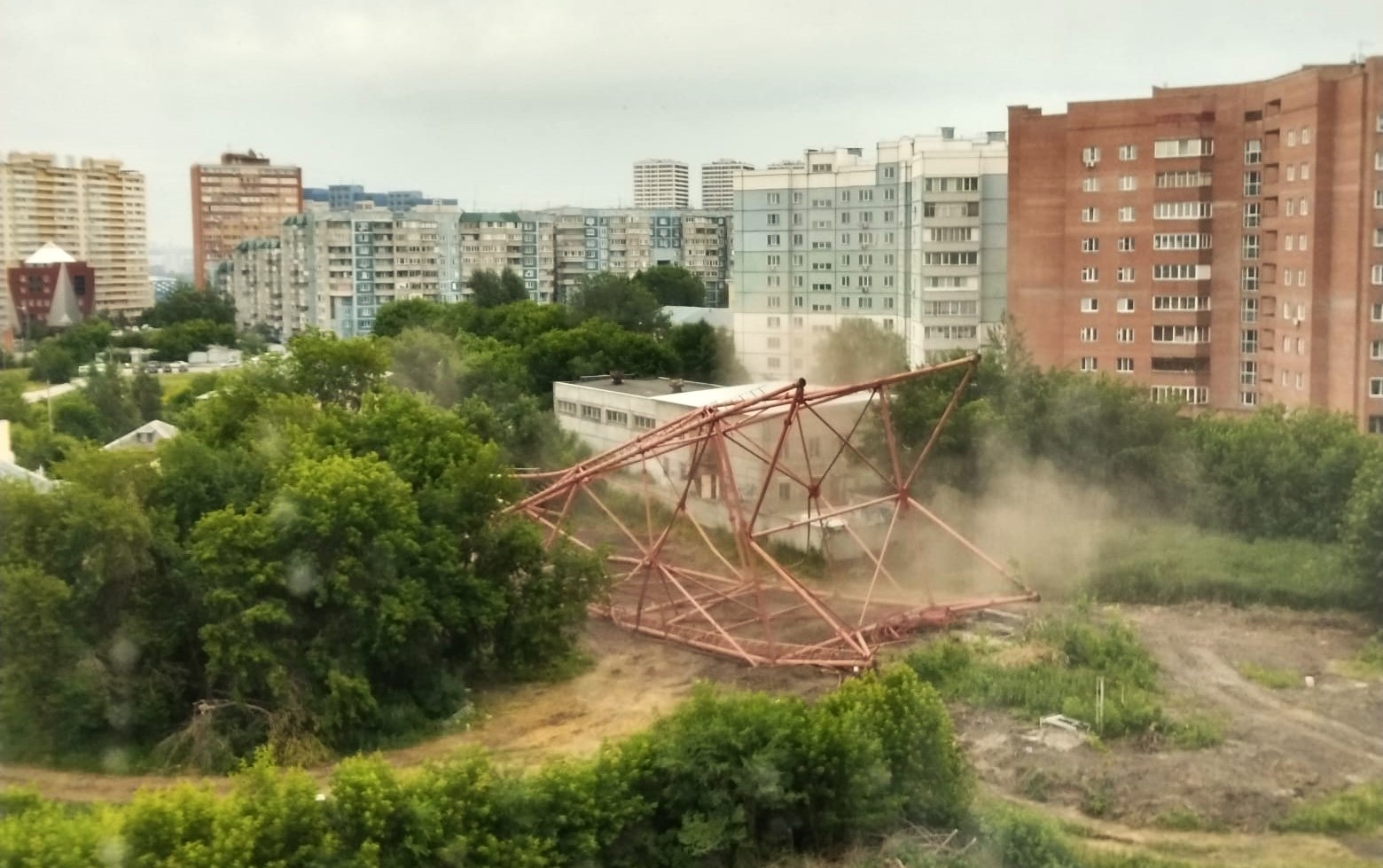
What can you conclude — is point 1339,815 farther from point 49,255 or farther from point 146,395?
point 49,255

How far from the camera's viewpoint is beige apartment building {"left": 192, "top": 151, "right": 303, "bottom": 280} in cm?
1134

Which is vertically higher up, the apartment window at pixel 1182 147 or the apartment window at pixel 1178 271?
the apartment window at pixel 1182 147

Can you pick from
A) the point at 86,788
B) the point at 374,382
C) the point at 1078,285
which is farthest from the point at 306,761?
the point at 1078,285

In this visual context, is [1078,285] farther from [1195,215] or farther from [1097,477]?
[1097,477]

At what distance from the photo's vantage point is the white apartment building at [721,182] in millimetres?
11664

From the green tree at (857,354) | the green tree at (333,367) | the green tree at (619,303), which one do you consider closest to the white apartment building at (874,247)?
the green tree at (857,354)

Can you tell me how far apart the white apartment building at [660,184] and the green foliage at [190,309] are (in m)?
3.49

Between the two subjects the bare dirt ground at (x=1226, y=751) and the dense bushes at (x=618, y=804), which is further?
the bare dirt ground at (x=1226, y=751)

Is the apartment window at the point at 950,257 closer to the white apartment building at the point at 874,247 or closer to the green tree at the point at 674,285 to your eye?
the white apartment building at the point at 874,247

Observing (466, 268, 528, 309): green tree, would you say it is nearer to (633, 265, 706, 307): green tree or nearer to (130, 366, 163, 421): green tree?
(633, 265, 706, 307): green tree

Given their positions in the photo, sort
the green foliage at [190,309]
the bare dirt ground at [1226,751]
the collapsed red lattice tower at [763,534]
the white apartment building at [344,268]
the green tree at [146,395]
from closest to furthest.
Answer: the bare dirt ground at [1226,751] < the collapsed red lattice tower at [763,534] < the green tree at [146,395] < the green foliage at [190,309] < the white apartment building at [344,268]

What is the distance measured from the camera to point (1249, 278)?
8734mm

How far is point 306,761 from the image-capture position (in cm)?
470

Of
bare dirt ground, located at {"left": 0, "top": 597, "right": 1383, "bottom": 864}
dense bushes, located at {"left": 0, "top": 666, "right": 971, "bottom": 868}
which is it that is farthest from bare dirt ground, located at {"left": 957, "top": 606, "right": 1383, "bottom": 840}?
dense bushes, located at {"left": 0, "top": 666, "right": 971, "bottom": 868}
